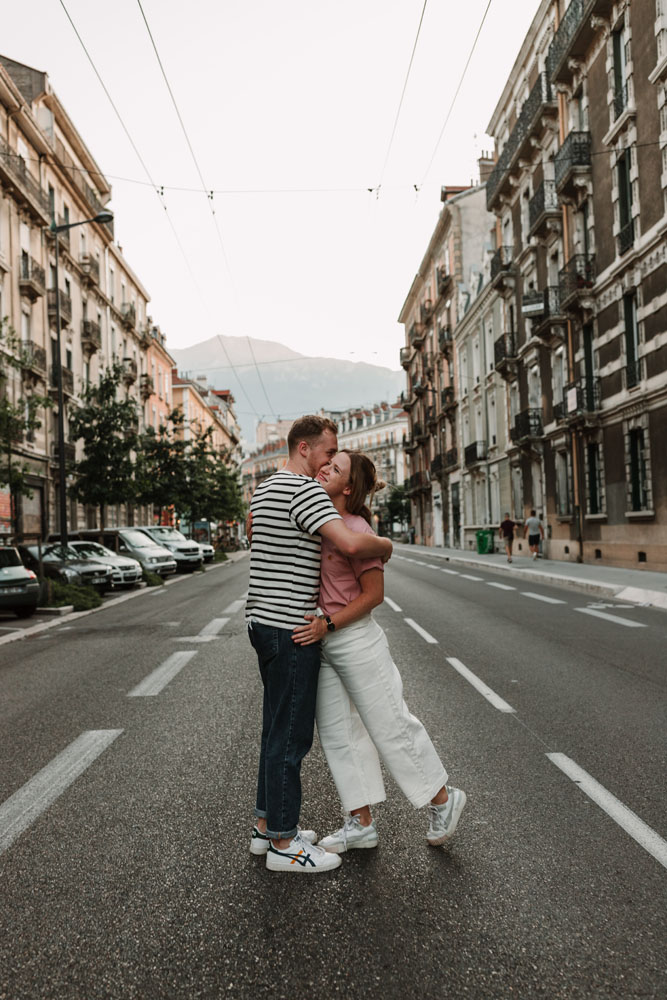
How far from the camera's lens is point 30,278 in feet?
104

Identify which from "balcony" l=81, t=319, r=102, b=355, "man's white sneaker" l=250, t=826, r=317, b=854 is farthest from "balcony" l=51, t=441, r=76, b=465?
"man's white sneaker" l=250, t=826, r=317, b=854

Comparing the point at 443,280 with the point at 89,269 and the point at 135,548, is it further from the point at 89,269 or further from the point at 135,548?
the point at 135,548

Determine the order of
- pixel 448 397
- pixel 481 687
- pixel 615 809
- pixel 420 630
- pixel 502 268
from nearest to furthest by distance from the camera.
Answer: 1. pixel 615 809
2. pixel 481 687
3. pixel 420 630
4. pixel 502 268
5. pixel 448 397

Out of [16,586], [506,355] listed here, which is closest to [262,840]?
[16,586]

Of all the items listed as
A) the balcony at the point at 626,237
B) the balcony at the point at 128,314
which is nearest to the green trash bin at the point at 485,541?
the balcony at the point at 626,237

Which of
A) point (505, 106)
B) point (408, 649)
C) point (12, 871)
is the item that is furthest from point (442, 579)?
point (505, 106)

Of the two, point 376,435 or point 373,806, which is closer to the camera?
point 373,806

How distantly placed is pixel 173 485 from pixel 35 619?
24338 mm

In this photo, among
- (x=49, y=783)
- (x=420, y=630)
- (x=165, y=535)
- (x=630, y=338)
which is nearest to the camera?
(x=49, y=783)

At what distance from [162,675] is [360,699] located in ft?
17.9

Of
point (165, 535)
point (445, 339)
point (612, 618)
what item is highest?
point (445, 339)

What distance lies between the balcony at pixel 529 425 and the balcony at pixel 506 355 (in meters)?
2.88

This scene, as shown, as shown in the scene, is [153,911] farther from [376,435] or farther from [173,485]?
[376,435]

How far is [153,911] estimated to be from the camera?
3.11 m
